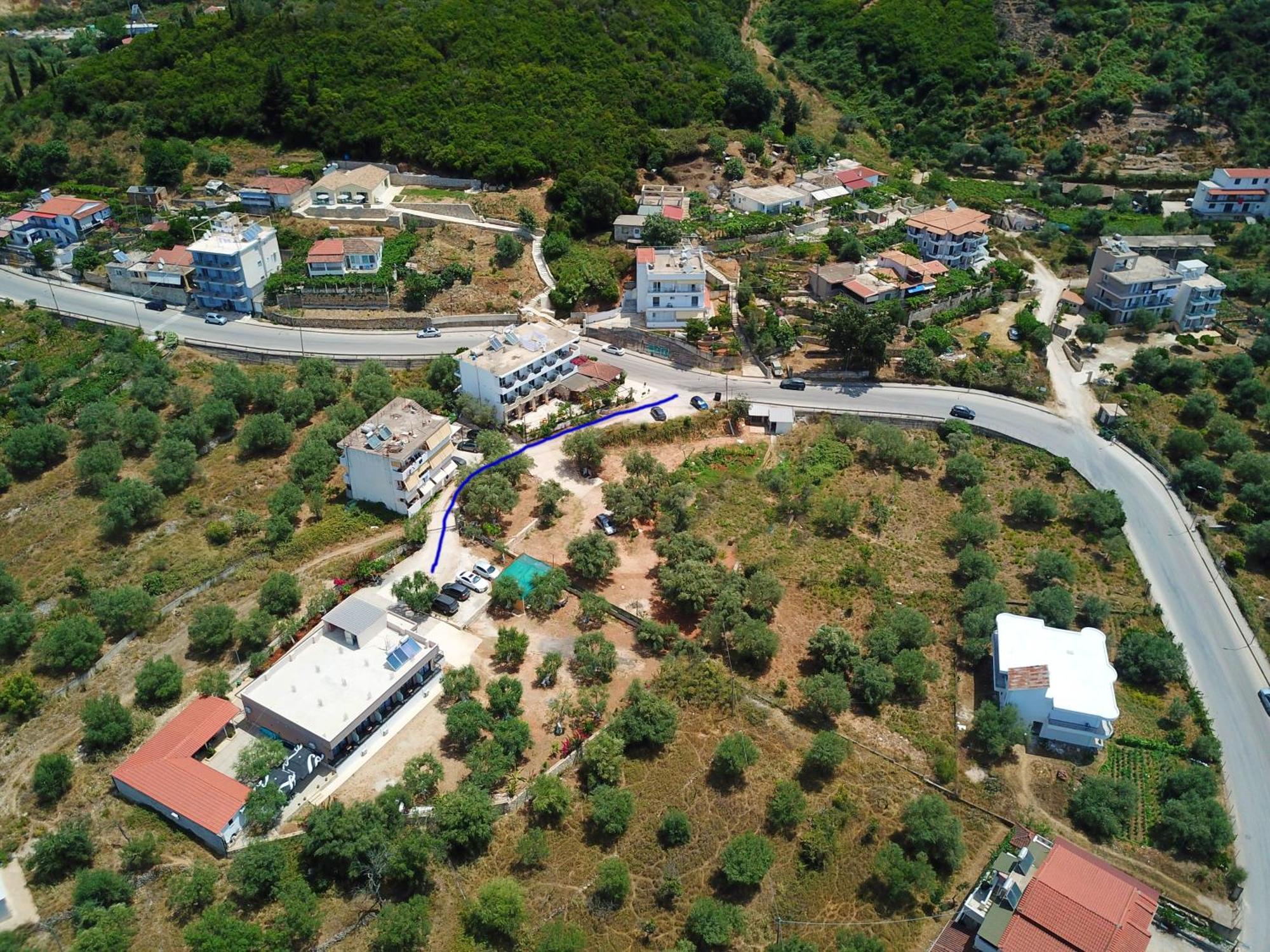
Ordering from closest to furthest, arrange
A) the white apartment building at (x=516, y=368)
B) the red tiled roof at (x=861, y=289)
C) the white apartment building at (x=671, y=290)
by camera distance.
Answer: the white apartment building at (x=516, y=368) < the white apartment building at (x=671, y=290) < the red tiled roof at (x=861, y=289)

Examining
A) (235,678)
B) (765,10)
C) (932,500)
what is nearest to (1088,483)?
(932,500)

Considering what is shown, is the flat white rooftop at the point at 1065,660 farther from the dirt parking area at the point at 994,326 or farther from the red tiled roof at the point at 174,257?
the red tiled roof at the point at 174,257

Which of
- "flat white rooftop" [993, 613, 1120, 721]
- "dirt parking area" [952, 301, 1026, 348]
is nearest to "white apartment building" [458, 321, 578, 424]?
"dirt parking area" [952, 301, 1026, 348]

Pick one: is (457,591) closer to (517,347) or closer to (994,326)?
(517,347)

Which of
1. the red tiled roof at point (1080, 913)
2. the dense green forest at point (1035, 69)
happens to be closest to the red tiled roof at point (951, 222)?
the dense green forest at point (1035, 69)

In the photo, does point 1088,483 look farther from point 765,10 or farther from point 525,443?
point 765,10

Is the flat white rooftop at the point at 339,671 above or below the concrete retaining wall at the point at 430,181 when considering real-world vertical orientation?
below
